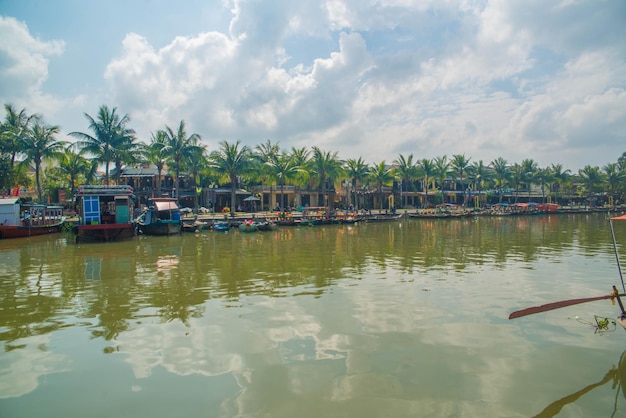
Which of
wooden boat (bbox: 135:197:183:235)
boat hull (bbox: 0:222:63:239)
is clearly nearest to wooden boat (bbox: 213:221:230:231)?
wooden boat (bbox: 135:197:183:235)

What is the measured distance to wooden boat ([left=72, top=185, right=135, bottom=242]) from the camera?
29500 mm

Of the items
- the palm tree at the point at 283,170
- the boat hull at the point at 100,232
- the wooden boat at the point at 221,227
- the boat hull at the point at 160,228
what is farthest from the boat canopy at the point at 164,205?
the palm tree at the point at 283,170

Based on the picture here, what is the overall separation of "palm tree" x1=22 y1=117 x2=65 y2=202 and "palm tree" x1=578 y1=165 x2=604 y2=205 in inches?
3526

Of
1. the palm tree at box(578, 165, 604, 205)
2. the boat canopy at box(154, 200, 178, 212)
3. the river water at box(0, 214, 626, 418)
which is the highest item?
the palm tree at box(578, 165, 604, 205)

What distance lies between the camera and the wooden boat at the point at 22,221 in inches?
1246

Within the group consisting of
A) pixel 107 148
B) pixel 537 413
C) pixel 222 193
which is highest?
pixel 107 148

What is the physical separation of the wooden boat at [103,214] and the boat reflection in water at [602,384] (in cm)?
2972

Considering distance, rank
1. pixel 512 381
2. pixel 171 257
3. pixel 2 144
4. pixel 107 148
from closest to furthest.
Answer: pixel 512 381 → pixel 171 257 → pixel 2 144 → pixel 107 148

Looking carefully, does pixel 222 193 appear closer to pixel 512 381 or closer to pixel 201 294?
pixel 201 294

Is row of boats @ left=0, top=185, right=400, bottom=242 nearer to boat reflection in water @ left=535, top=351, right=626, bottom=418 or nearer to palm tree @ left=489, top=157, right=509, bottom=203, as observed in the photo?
boat reflection in water @ left=535, top=351, right=626, bottom=418

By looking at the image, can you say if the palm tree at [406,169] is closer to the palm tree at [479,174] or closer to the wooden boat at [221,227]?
the palm tree at [479,174]

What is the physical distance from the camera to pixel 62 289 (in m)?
14.4

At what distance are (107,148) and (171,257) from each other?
23.7 m

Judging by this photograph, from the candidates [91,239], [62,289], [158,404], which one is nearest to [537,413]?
[158,404]
